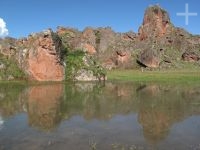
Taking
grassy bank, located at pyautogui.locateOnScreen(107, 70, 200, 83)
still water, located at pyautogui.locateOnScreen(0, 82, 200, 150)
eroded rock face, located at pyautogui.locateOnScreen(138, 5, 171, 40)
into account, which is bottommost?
still water, located at pyautogui.locateOnScreen(0, 82, 200, 150)

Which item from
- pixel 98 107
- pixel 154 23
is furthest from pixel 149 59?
pixel 98 107

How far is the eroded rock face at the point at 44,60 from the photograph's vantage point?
67562mm

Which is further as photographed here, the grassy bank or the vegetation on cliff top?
the grassy bank

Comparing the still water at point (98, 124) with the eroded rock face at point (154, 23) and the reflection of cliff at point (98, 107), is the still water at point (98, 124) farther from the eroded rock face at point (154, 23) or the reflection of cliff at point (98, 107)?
the eroded rock face at point (154, 23)

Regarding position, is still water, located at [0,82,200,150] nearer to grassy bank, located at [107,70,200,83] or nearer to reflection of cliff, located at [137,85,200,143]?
reflection of cliff, located at [137,85,200,143]

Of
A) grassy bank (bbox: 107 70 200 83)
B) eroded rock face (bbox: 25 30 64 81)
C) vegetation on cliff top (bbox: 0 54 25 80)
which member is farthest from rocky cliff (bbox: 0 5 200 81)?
grassy bank (bbox: 107 70 200 83)

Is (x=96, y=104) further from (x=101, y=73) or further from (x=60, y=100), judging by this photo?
(x=101, y=73)

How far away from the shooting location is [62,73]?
69812mm

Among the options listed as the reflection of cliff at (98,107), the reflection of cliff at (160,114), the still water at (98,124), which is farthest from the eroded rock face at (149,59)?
the still water at (98,124)

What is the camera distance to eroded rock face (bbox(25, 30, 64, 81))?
67.6 m

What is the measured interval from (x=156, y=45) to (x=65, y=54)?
223 feet

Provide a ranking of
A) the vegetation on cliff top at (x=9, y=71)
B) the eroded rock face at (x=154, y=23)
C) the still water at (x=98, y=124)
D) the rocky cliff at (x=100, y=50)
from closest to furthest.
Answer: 1. the still water at (x=98, y=124)
2. the vegetation on cliff top at (x=9, y=71)
3. the rocky cliff at (x=100, y=50)
4. the eroded rock face at (x=154, y=23)

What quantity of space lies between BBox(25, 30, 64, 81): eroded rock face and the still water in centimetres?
2956

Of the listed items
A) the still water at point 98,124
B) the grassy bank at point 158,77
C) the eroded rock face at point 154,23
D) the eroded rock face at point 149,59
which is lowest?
the still water at point 98,124
